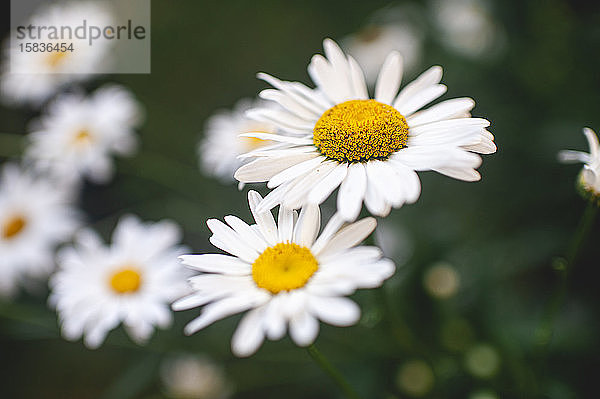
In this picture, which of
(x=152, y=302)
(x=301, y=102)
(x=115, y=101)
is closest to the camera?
(x=301, y=102)

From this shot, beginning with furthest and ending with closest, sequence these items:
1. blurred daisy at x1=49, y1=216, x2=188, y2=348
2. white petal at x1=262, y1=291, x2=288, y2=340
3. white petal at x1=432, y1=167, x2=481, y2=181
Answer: blurred daisy at x1=49, y1=216, x2=188, y2=348 < white petal at x1=432, y1=167, x2=481, y2=181 < white petal at x1=262, y1=291, x2=288, y2=340

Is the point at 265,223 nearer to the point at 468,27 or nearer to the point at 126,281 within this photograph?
the point at 126,281

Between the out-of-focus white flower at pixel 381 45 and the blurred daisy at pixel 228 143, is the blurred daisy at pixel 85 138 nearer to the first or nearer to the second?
the blurred daisy at pixel 228 143

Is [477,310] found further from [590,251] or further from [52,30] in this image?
[52,30]

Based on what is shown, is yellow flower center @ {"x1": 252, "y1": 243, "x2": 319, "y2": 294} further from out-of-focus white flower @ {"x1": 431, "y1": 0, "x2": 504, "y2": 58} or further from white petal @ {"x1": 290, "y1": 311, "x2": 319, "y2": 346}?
out-of-focus white flower @ {"x1": 431, "y1": 0, "x2": 504, "y2": 58}

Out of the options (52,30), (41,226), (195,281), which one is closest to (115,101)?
(41,226)

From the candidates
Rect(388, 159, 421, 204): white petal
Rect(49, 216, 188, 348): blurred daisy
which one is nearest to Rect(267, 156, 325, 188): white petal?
Rect(388, 159, 421, 204): white petal
